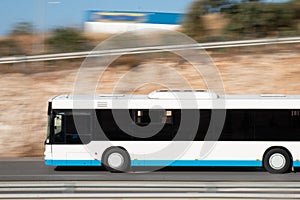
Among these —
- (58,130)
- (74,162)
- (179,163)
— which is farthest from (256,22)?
(74,162)

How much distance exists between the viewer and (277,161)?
17891 mm

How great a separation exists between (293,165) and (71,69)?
47.4 ft

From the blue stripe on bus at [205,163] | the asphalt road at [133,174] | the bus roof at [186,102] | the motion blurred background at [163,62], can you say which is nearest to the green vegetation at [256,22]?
the motion blurred background at [163,62]

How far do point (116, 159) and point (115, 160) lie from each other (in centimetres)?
5

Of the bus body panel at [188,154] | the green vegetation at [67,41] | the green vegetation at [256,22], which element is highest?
the green vegetation at [256,22]

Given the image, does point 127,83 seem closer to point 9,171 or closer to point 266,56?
point 266,56

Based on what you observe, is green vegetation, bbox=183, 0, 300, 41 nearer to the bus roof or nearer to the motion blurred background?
the motion blurred background

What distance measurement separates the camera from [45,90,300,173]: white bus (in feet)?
58.8

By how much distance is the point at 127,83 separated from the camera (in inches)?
1101

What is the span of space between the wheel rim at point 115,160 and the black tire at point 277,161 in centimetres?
435

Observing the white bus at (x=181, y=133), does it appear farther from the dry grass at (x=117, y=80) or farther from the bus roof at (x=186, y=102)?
the dry grass at (x=117, y=80)

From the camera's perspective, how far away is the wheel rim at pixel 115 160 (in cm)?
1814

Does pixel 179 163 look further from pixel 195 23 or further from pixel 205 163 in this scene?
pixel 195 23

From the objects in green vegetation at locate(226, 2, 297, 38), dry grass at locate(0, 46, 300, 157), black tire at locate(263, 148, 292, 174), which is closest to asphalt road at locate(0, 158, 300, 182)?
black tire at locate(263, 148, 292, 174)
